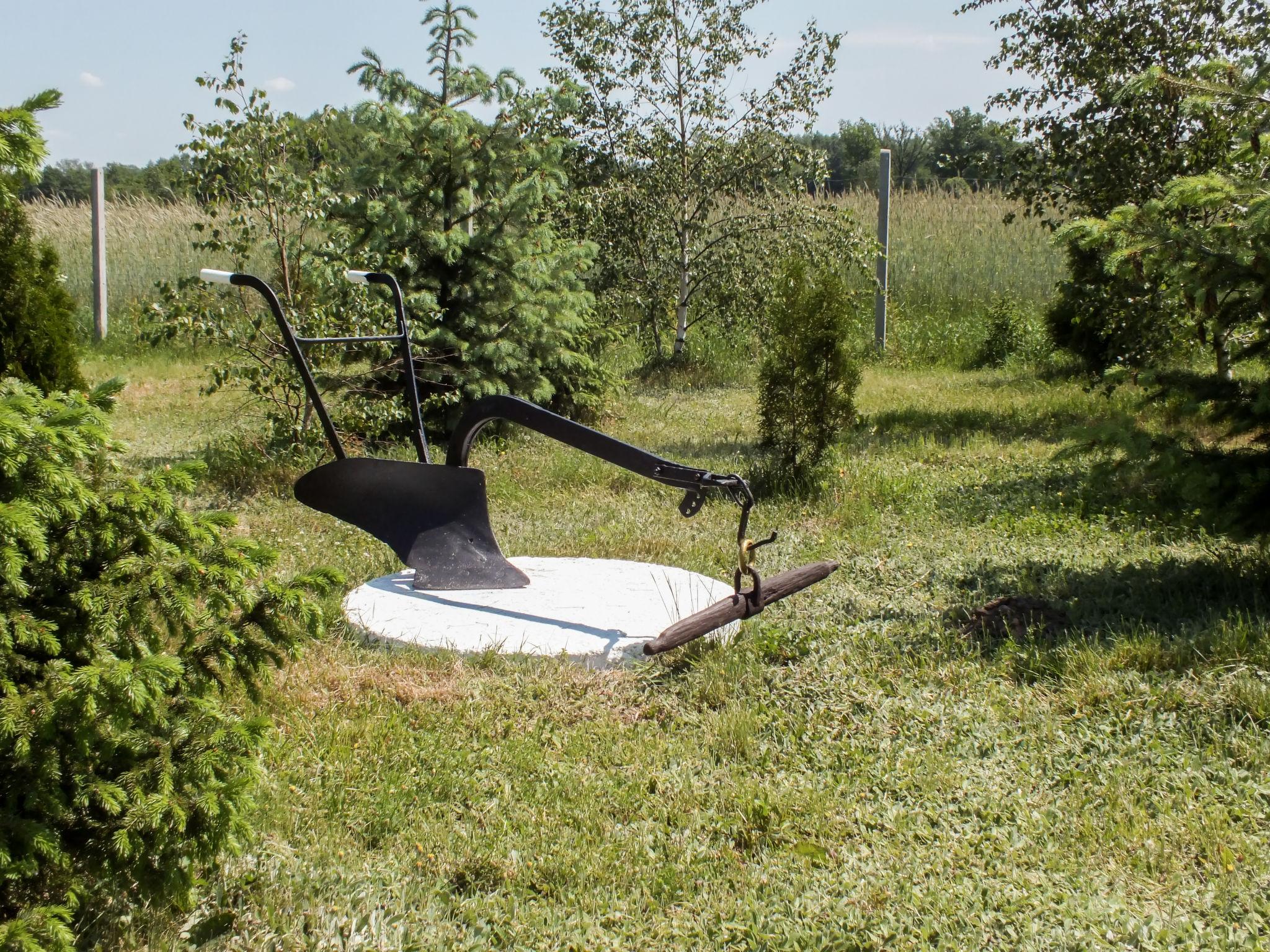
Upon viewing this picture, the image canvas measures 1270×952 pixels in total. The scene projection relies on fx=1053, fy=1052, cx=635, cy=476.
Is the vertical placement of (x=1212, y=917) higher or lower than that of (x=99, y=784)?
lower

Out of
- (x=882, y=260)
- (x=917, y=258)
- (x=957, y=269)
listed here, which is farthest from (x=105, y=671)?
(x=917, y=258)

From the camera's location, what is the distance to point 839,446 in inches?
296

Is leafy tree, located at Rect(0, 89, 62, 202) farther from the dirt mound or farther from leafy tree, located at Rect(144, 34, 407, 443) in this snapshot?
leafy tree, located at Rect(144, 34, 407, 443)

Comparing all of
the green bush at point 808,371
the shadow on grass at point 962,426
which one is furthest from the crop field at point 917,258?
the green bush at point 808,371

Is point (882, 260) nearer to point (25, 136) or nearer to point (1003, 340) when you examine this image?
point (1003, 340)

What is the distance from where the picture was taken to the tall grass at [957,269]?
14.3m

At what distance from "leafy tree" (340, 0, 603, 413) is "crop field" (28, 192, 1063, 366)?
764 cm

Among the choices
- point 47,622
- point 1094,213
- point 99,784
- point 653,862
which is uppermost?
point 1094,213

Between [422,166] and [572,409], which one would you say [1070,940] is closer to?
[422,166]

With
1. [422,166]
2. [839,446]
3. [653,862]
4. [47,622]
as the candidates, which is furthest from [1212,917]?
[422,166]

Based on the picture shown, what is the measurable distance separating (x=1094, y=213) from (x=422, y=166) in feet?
17.9

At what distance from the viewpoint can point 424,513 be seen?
4.48 m

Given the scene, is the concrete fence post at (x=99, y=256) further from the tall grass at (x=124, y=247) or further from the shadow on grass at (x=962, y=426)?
the shadow on grass at (x=962, y=426)

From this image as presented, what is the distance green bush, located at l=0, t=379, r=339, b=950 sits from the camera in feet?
6.20
